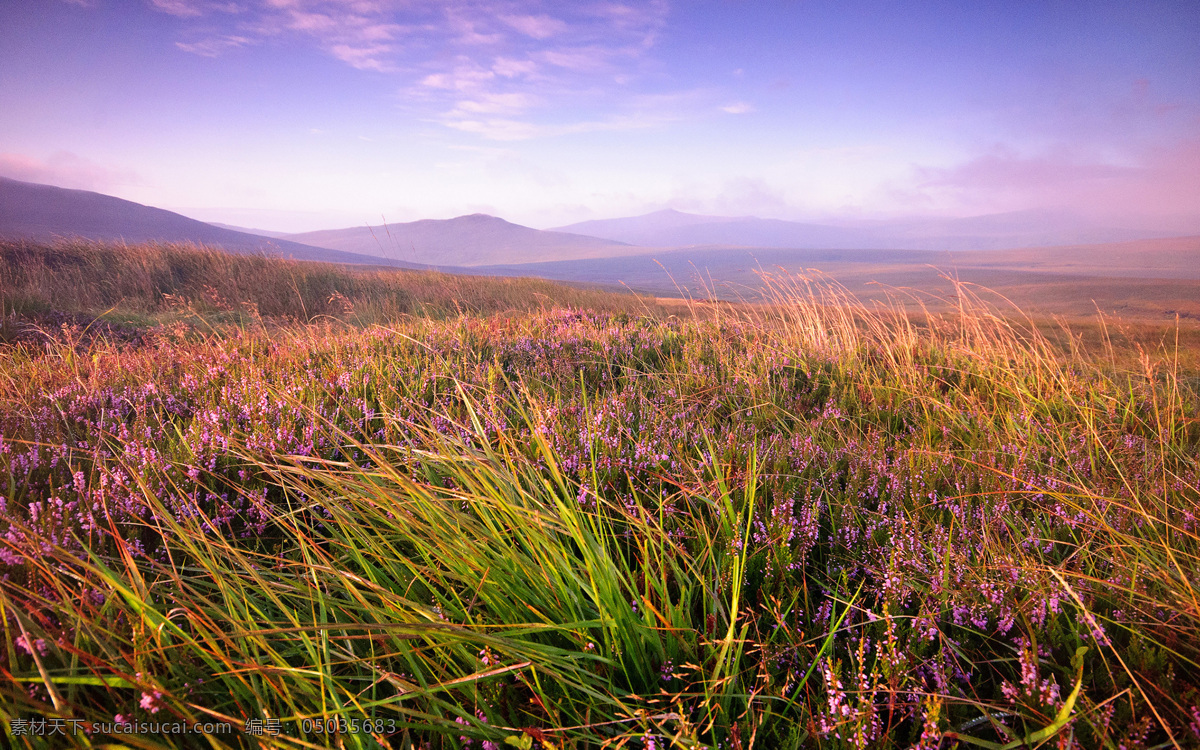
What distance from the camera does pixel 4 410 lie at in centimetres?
278

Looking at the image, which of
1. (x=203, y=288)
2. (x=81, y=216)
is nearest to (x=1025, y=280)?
(x=203, y=288)

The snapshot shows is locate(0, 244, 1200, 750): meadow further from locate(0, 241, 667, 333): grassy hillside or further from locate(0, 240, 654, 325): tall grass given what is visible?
locate(0, 241, 667, 333): grassy hillside

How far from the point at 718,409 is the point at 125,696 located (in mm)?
3129

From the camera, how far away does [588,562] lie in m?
1.36

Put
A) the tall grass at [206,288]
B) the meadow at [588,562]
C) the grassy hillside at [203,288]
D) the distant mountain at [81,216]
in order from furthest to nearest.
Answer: the distant mountain at [81,216]
the tall grass at [206,288]
the grassy hillside at [203,288]
the meadow at [588,562]

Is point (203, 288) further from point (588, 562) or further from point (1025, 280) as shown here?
point (1025, 280)

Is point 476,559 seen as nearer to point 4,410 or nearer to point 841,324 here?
point 4,410

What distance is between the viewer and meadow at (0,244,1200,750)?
3.92ft

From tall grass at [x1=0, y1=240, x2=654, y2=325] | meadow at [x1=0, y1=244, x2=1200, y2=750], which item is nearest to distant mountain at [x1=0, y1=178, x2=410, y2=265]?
tall grass at [x1=0, y1=240, x2=654, y2=325]

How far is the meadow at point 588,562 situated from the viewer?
120cm

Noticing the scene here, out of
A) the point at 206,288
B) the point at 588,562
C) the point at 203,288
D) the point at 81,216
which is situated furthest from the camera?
the point at 81,216

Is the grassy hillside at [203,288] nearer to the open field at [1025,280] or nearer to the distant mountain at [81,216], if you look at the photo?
the open field at [1025,280]

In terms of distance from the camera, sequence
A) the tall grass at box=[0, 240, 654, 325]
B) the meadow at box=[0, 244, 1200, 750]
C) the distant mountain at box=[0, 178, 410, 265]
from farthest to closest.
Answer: the distant mountain at box=[0, 178, 410, 265] < the tall grass at box=[0, 240, 654, 325] < the meadow at box=[0, 244, 1200, 750]

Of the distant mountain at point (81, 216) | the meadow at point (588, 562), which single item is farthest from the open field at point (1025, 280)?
the distant mountain at point (81, 216)
